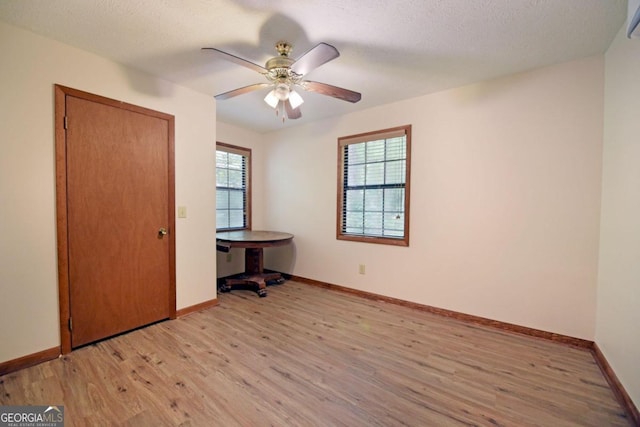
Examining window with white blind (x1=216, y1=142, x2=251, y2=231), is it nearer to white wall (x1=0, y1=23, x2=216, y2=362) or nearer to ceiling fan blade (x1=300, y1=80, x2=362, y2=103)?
white wall (x1=0, y1=23, x2=216, y2=362)

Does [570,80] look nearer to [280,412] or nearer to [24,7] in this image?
[280,412]

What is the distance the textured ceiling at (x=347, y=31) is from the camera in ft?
5.31

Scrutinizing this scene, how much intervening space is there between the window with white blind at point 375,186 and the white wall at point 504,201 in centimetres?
11

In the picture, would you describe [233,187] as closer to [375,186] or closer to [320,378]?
[375,186]

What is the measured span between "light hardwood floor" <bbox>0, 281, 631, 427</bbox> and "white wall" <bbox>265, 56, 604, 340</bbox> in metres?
0.40

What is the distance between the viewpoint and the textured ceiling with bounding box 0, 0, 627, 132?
1.62 meters

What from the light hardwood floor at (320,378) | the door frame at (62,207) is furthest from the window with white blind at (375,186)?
the door frame at (62,207)

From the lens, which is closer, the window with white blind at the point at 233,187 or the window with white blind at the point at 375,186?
the window with white blind at the point at 375,186

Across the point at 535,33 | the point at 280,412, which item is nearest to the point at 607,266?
the point at 535,33

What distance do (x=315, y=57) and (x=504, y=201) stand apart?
2.09m

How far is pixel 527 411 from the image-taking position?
5.09ft

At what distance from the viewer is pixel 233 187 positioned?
4.24 meters

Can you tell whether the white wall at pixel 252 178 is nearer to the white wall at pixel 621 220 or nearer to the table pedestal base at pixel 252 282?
the table pedestal base at pixel 252 282

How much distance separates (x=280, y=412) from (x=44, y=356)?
1815 millimetres
